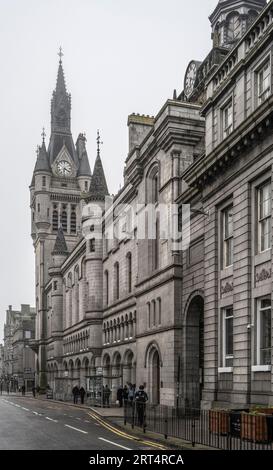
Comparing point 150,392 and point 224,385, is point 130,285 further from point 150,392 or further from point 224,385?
point 224,385

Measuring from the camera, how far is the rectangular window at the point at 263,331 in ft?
77.5

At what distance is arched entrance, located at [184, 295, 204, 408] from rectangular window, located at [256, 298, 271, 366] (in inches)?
410

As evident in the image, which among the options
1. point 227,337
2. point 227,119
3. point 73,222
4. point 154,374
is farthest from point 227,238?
point 73,222

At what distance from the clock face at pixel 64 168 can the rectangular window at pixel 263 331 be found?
93.6m

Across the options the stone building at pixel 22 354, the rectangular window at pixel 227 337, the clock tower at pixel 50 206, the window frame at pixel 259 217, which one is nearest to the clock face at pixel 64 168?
the clock tower at pixel 50 206

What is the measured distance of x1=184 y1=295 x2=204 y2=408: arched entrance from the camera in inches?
1373

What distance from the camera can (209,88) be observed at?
101 ft

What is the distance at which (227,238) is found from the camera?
2764cm

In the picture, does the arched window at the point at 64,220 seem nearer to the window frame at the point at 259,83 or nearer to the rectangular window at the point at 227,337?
the rectangular window at the point at 227,337

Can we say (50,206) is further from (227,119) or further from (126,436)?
(126,436)

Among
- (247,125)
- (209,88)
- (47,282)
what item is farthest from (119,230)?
(47,282)

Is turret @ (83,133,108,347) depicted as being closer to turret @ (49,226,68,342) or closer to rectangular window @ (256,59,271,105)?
turret @ (49,226,68,342)

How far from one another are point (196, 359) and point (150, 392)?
5827 mm

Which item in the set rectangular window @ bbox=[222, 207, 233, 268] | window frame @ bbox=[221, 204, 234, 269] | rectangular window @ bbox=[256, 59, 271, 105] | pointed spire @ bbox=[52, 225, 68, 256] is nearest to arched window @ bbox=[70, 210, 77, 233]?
pointed spire @ bbox=[52, 225, 68, 256]
